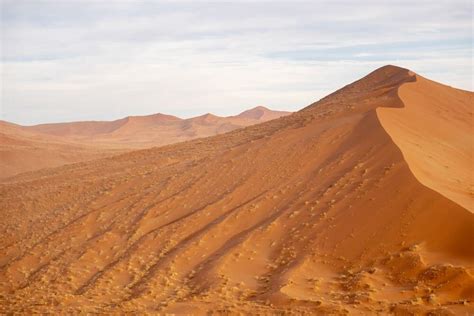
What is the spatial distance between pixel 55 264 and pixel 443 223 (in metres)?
7.76

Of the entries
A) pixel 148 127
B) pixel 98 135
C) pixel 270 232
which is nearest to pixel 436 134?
pixel 270 232

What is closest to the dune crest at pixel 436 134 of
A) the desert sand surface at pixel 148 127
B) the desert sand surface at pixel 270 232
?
the desert sand surface at pixel 270 232

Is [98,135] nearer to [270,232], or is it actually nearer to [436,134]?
[436,134]

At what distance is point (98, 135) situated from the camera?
86.5 m

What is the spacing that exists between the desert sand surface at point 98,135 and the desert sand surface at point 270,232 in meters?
21.4

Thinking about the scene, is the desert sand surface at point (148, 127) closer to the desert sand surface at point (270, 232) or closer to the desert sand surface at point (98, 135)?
the desert sand surface at point (98, 135)

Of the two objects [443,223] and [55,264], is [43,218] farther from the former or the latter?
[443,223]

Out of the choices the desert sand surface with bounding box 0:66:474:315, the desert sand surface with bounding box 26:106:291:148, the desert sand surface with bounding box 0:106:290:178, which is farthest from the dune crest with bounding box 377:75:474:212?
the desert sand surface with bounding box 26:106:291:148

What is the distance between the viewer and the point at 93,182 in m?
17.5

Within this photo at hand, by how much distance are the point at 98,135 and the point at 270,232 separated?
79022 mm

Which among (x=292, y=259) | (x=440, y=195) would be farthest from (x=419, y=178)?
(x=292, y=259)

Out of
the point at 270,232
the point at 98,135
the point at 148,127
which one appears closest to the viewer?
the point at 270,232

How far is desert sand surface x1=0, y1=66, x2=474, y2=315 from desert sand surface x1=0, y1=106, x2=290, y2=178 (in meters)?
21.4

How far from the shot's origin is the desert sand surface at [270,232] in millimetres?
8172
